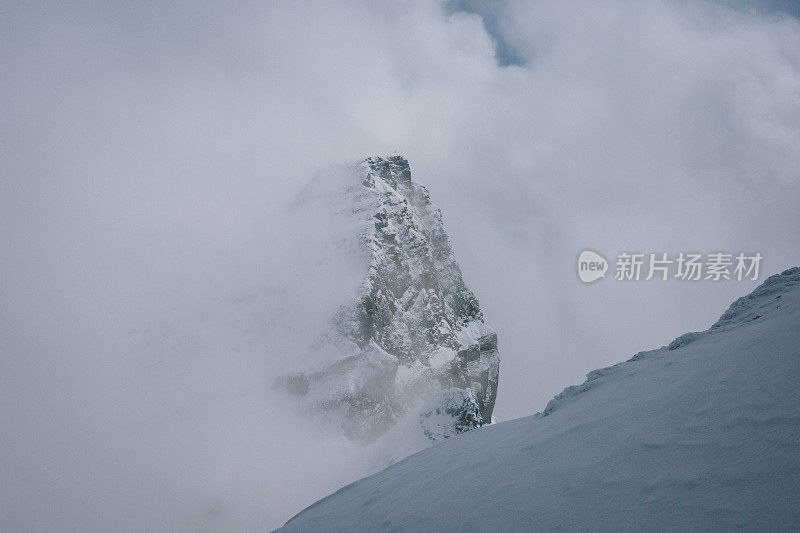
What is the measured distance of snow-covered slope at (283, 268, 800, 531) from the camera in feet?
9.05

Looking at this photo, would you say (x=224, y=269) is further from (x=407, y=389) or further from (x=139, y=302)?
(x=407, y=389)

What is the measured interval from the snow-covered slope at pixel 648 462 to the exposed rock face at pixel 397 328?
4843 cm

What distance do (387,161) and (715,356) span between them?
91.2m

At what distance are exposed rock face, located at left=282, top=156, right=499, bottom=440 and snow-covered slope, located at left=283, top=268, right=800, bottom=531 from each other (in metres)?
48.4

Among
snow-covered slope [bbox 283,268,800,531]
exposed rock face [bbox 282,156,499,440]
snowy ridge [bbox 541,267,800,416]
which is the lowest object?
snow-covered slope [bbox 283,268,800,531]

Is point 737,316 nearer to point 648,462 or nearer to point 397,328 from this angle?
point 648,462

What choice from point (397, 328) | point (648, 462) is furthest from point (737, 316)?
point (397, 328)

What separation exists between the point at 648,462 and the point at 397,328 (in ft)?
221

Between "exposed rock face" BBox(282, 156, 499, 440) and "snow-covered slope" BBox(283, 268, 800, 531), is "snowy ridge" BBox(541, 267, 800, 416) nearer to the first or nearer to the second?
"snow-covered slope" BBox(283, 268, 800, 531)

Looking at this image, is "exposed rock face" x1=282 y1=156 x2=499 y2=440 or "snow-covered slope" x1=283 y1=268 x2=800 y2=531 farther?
"exposed rock face" x1=282 y1=156 x2=499 y2=440

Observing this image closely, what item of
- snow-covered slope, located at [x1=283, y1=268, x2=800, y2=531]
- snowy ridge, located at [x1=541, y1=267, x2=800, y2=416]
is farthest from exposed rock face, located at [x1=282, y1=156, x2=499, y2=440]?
snow-covered slope, located at [x1=283, y1=268, x2=800, y2=531]

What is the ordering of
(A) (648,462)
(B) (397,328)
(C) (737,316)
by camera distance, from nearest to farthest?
(A) (648,462), (C) (737,316), (B) (397,328)

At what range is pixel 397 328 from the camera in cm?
6994

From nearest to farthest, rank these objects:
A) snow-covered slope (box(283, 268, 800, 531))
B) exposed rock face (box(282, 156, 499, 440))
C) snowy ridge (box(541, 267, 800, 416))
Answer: snow-covered slope (box(283, 268, 800, 531)) → snowy ridge (box(541, 267, 800, 416)) → exposed rock face (box(282, 156, 499, 440))
